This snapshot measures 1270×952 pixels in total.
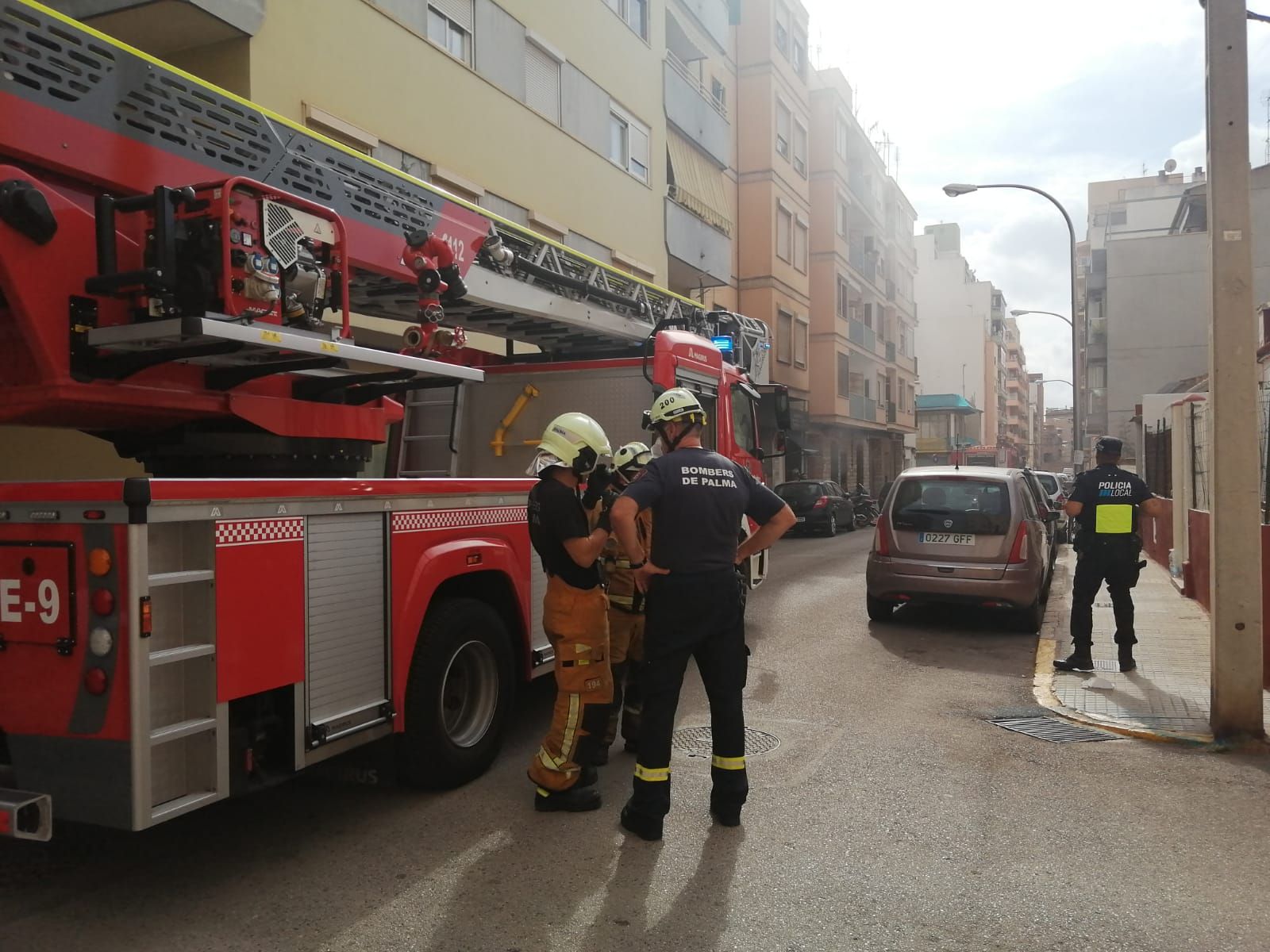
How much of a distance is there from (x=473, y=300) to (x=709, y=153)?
61.7 feet

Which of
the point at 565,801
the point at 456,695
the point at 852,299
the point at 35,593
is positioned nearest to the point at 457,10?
the point at 456,695

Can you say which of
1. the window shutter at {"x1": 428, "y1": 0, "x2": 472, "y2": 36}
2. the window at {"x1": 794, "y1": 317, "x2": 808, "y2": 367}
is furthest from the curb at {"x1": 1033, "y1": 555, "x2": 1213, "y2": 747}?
the window at {"x1": 794, "y1": 317, "x2": 808, "y2": 367}

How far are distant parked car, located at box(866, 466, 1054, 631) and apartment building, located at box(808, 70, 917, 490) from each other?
86.8ft

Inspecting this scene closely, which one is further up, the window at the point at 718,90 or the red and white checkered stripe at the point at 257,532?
the window at the point at 718,90

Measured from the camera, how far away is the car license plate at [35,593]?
337 centimetres

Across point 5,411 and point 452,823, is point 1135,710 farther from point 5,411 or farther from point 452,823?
point 5,411

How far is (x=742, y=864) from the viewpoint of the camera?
409 centimetres

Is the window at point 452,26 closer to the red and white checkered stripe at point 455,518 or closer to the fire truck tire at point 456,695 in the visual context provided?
the red and white checkered stripe at point 455,518

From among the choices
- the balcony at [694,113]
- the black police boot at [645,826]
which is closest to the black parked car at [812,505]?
the balcony at [694,113]

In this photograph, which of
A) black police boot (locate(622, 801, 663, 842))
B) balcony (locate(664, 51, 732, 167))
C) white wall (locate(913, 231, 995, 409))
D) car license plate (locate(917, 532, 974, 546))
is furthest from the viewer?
white wall (locate(913, 231, 995, 409))

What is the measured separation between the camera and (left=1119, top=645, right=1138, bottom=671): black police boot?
25.3 ft

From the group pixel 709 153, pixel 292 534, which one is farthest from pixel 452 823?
pixel 709 153

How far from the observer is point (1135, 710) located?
6.54 m

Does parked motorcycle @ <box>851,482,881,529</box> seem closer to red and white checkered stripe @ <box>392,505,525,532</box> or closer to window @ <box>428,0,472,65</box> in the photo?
window @ <box>428,0,472,65</box>
